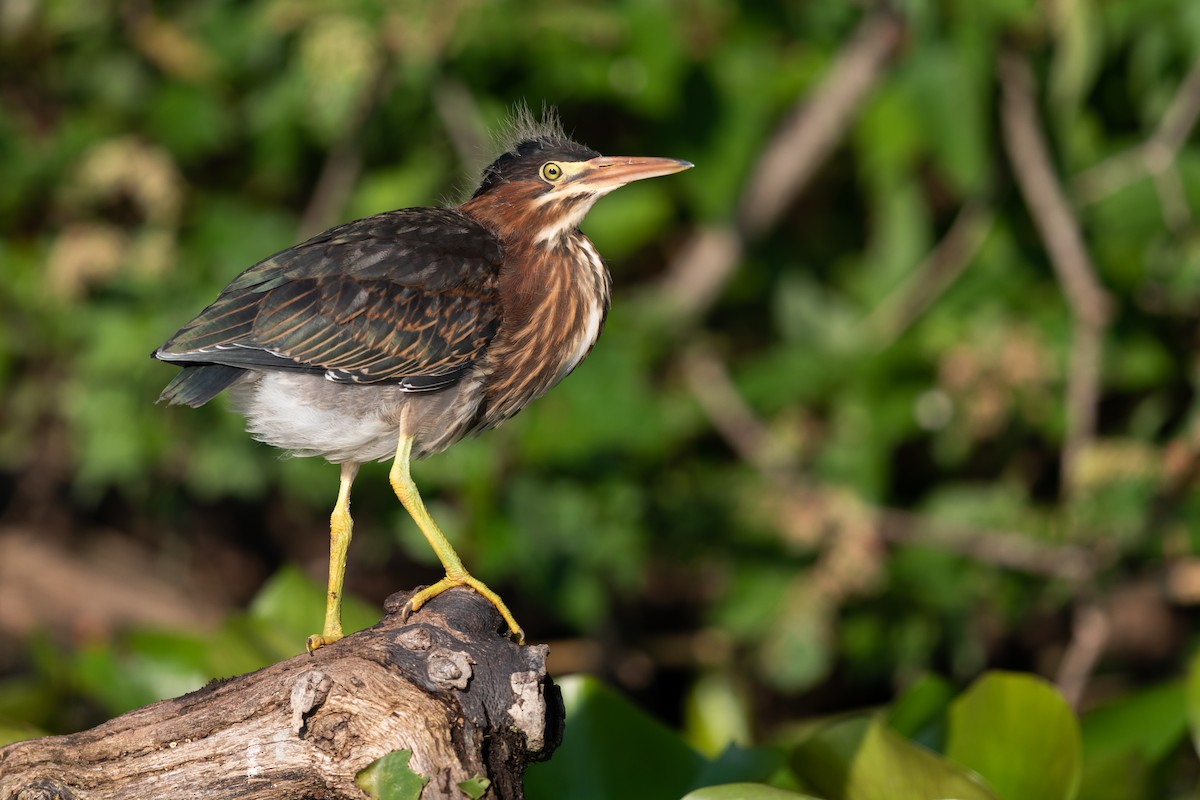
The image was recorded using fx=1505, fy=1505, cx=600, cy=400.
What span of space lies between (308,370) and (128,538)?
4.57 meters

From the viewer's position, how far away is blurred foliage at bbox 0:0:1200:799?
5867mm

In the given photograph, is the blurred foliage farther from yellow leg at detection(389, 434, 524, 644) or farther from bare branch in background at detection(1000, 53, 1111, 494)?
yellow leg at detection(389, 434, 524, 644)

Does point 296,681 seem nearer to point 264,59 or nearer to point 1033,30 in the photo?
point 264,59

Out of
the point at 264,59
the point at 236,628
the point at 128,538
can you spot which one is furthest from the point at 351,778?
the point at 128,538

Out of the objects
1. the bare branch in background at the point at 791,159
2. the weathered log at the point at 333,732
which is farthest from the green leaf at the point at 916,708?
the bare branch in background at the point at 791,159

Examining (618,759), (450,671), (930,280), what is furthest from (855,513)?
(450,671)

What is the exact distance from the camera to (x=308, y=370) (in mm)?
3389

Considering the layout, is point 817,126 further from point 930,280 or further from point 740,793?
point 740,793

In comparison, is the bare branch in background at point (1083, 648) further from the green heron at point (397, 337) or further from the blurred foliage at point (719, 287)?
the green heron at point (397, 337)

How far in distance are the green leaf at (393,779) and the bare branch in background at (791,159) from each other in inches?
153

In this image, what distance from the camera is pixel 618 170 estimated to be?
3.55m

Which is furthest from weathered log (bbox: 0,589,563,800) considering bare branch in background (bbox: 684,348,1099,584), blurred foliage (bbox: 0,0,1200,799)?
bare branch in background (bbox: 684,348,1099,584)

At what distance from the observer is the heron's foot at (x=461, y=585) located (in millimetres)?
3135

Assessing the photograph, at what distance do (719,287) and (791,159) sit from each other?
0.64 m
